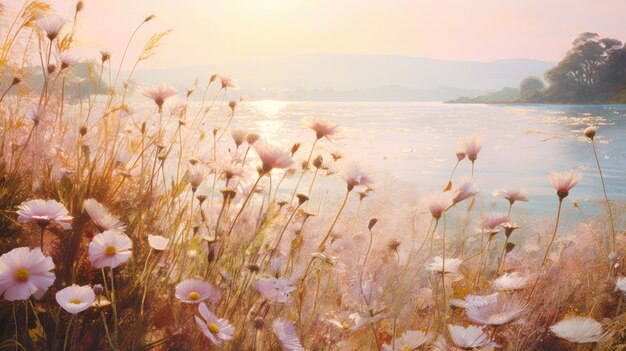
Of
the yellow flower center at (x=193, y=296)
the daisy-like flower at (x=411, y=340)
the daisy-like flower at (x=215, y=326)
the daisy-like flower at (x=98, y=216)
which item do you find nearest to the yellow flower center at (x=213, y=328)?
the daisy-like flower at (x=215, y=326)

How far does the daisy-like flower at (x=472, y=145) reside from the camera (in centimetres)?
277

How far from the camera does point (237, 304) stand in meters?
1.79

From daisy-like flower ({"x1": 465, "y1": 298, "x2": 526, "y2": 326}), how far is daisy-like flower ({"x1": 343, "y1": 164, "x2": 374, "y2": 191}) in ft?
2.54

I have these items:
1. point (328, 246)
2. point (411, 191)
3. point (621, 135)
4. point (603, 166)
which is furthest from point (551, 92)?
point (328, 246)

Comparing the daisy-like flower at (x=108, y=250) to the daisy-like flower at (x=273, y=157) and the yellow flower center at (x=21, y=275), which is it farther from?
the daisy-like flower at (x=273, y=157)

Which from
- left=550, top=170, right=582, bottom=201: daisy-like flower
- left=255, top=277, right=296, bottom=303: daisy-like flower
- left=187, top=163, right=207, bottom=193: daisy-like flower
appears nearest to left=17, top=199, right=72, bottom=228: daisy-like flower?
left=255, top=277, right=296, bottom=303: daisy-like flower

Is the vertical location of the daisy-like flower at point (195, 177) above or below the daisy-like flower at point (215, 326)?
above

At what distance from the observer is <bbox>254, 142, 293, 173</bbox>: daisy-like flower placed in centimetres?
183

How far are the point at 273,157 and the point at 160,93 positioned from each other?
3.09ft

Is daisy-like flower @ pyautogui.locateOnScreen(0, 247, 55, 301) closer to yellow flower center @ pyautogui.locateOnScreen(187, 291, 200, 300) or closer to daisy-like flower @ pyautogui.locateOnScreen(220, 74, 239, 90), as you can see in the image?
yellow flower center @ pyautogui.locateOnScreen(187, 291, 200, 300)

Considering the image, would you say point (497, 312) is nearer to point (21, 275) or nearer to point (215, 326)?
point (215, 326)

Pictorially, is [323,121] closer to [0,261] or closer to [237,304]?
[237,304]

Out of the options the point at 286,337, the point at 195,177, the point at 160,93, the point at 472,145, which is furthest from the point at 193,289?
the point at 472,145

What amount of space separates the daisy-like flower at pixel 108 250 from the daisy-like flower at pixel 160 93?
4.03 feet
